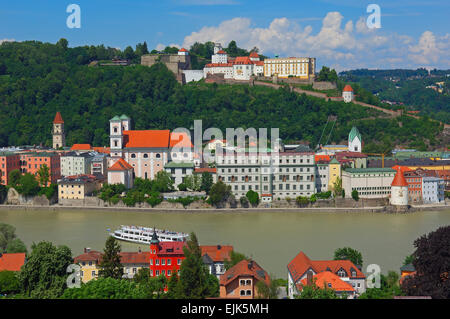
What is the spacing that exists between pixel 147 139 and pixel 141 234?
27.8 feet

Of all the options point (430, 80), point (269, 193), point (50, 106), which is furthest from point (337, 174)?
point (430, 80)

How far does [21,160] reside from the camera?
79.5 feet

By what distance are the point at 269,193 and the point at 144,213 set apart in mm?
4122

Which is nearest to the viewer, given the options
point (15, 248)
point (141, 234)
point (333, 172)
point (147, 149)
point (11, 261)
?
point (11, 261)

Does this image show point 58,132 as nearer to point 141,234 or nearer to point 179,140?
point 179,140

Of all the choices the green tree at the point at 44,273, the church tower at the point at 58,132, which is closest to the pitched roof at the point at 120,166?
the church tower at the point at 58,132

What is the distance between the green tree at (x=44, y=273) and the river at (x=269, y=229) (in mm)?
3662

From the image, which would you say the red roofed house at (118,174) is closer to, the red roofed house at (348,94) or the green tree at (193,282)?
the green tree at (193,282)

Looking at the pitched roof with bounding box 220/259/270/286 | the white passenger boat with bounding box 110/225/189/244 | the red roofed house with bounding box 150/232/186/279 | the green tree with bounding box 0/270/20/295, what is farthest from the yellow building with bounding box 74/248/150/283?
the white passenger boat with bounding box 110/225/189/244

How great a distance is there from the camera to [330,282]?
348 inches

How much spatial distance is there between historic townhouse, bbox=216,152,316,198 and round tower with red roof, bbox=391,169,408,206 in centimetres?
254

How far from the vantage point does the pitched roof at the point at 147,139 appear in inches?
921

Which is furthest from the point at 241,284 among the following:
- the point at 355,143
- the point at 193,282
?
the point at 355,143

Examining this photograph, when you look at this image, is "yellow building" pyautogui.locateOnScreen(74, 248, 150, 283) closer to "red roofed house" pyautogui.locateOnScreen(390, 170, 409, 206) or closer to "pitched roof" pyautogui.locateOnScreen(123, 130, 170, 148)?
"red roofed house" pyautogui.locateOnScreen(390, 170, 409, 206)
